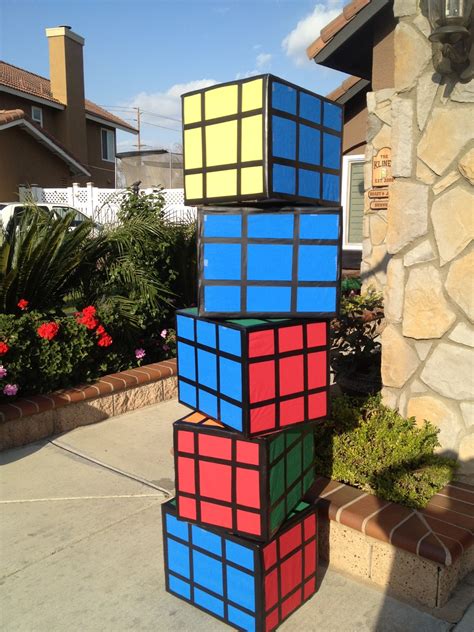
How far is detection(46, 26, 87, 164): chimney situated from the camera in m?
23.3

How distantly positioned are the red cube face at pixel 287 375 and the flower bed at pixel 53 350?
250 centimetres

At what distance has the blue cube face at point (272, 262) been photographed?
221 centimetres

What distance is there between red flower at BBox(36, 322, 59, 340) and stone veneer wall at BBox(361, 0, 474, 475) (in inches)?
99.4

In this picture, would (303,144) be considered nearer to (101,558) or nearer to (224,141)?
(224,141)

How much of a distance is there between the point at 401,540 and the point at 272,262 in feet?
4.40

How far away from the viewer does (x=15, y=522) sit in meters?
3.09

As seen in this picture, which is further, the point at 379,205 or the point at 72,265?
the point at 379,205

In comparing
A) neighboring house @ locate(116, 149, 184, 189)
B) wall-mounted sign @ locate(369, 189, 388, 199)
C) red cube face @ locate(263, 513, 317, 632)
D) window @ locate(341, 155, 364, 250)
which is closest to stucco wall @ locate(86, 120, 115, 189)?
neighboring house @ locate(116, 149, 184, 189)

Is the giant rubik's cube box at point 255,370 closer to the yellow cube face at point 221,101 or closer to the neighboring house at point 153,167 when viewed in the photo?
the yellow cube face at point 221,101

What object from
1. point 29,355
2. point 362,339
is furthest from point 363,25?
point 29,355

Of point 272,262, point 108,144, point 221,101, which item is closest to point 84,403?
point 272,262

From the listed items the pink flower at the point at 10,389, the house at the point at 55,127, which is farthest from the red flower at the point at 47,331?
the house at the point at 55,127

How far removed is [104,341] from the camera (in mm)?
4738

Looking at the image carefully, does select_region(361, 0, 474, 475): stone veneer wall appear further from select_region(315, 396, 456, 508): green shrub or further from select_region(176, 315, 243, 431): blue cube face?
select_region(176, 315, 243, 431): blue cube face
